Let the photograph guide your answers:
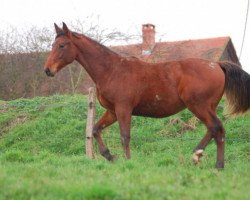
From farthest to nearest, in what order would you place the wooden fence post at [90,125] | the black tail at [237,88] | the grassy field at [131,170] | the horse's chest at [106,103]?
1. the wooden fence post at [90,125]
2. the horse's chest at [106,103]
3. the black tail at [237,88]
4. the grassy field at [131,170]

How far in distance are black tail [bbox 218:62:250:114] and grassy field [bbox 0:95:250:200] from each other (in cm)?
116

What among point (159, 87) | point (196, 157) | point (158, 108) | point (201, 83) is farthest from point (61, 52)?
point (196, 157)

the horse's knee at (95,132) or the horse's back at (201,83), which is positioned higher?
the horse's back at (201,83)

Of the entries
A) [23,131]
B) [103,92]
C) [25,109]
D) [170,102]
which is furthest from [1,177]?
[25,109]

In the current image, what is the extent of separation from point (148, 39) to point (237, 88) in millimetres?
23447

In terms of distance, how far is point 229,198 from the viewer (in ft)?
16.5

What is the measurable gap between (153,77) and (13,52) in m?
24.4

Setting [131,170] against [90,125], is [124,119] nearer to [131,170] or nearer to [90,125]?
[131,170]

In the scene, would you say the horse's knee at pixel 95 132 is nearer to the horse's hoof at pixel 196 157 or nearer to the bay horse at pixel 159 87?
the bay horse at pixel 159 87

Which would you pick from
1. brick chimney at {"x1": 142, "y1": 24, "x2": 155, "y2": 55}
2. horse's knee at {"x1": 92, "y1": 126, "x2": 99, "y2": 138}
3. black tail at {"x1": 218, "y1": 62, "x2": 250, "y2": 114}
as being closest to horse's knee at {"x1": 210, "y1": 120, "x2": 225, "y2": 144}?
black tail at {"x1": 218, "y1": 62, "x2": 250, "y2": 114}

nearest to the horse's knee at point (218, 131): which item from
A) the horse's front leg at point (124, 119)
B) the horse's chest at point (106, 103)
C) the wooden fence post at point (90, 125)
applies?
the horse's front leg at point (124, 119)

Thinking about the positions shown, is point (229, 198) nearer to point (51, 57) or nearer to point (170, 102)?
point (170, 102)

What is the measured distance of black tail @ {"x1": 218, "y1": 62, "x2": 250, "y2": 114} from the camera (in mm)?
8570

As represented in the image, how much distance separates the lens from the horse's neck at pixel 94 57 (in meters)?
9.00
